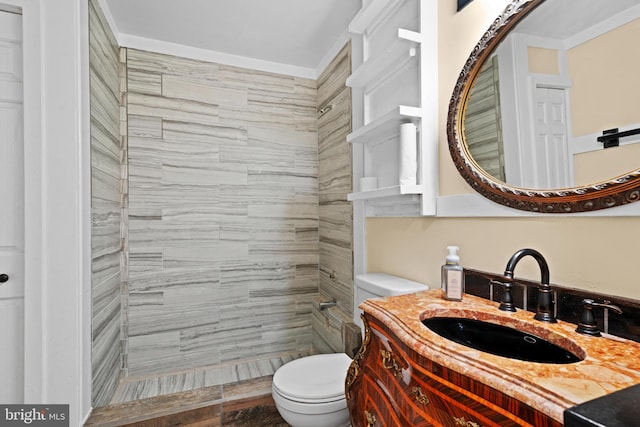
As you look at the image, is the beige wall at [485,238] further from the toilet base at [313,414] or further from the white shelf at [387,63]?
the toilet base at [313,414]

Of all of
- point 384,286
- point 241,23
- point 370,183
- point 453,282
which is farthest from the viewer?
point 241,23

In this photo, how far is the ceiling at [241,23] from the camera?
2.02m

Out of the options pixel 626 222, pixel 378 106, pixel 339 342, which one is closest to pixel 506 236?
pixel 626 222

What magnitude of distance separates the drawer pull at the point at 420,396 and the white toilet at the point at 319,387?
0.64 metres

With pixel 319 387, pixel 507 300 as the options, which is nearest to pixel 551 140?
pixel 507 300

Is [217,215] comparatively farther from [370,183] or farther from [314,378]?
[314,378]

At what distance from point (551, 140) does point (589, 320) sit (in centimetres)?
53

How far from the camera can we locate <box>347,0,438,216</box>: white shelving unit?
56.0 inches

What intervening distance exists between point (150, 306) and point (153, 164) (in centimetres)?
111

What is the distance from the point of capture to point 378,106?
1.83 metres

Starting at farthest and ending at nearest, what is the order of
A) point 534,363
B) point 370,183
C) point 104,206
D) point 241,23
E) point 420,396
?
1. point 241,23
2. point 104,206
3. point 370,183
4. point 420,396
5. point 534,363

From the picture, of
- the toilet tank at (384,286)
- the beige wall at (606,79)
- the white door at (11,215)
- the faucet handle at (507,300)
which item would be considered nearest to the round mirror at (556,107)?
the beige wall at (606,79)

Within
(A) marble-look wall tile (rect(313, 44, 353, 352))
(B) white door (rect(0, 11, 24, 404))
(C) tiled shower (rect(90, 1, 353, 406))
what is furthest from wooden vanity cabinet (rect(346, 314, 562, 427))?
(B) white door (rect(0, 11, 24, 404))

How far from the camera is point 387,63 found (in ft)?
5.23
